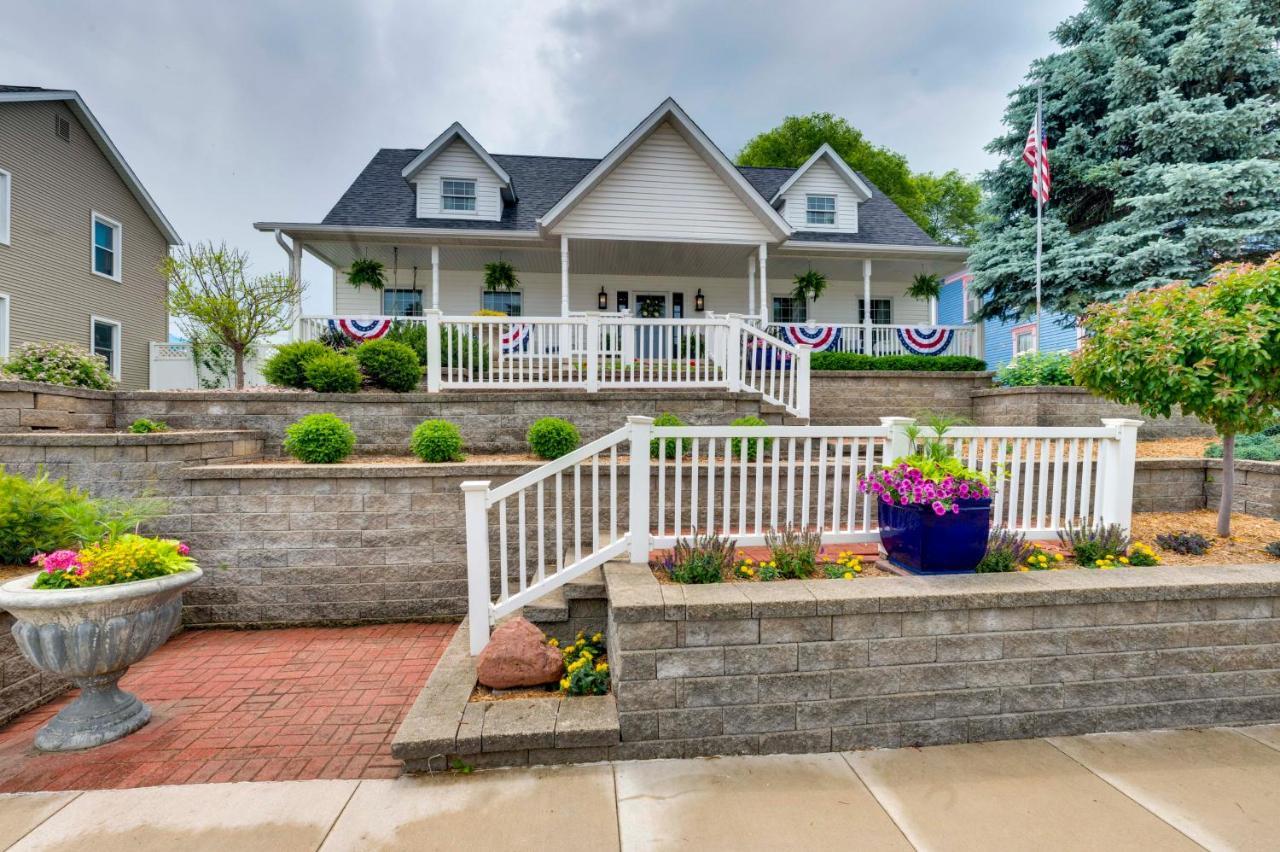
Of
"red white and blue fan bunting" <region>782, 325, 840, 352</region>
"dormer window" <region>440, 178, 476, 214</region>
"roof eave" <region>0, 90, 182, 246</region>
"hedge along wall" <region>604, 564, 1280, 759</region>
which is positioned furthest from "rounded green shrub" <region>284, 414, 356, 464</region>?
"roof eave" <region>0, 90, 182, 246</region>

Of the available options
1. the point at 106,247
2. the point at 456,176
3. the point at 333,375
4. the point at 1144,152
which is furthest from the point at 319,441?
the point at 1144,152

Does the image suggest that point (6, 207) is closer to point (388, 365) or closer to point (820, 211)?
point (388, 365)

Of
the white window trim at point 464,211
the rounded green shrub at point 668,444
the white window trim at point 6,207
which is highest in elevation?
the white window trim at point 464,211

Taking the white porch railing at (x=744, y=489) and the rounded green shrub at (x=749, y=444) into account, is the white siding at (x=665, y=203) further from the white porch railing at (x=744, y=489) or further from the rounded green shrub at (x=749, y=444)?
the white porch railing at (x=744, y=489)

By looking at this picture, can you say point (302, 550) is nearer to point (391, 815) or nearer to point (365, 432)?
point (365, 432)

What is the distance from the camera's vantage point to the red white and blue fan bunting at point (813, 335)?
10.5 m

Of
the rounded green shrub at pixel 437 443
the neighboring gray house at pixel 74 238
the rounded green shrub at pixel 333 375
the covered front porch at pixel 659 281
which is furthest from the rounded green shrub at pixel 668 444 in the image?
the neighboring gray house at pixel 74 238

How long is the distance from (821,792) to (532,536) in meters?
3.05

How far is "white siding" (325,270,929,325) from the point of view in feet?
41.0

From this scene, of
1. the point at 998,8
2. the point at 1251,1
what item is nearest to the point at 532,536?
the point at 998,8

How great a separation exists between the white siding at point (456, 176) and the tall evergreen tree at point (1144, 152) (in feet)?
32.9

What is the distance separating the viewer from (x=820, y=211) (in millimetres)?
13156

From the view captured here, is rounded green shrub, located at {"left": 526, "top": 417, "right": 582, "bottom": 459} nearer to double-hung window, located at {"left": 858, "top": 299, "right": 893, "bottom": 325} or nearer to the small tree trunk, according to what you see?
the small tree trunk

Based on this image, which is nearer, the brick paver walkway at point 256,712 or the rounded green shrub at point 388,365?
the brick paver walkway at point 256,712
